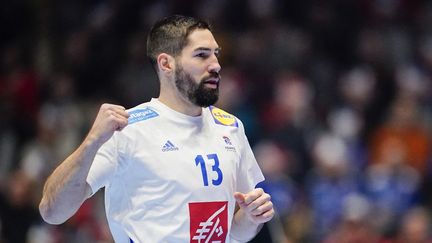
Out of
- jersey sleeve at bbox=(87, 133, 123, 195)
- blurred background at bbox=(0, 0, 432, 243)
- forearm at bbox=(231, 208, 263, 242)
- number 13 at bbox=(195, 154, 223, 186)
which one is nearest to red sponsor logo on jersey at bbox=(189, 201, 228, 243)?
number 13 at bbox=(195, 154, 223, 186)

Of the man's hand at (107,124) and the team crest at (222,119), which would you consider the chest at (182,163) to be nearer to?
the team crest at (222,119)

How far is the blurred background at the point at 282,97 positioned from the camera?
12312 mm

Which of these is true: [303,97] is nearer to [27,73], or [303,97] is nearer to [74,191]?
[27,73]

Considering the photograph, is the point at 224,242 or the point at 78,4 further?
the point at 78,4

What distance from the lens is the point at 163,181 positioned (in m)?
5.98

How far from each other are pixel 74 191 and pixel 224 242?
0.99 metres

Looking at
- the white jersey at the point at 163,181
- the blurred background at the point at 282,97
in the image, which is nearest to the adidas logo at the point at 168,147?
the white jersey at the point at 163,181

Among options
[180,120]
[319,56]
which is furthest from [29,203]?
[180,120]

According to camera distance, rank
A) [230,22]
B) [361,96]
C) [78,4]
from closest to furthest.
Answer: [361,96]
[230,22]
[78,4]

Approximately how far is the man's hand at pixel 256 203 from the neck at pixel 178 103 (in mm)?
649

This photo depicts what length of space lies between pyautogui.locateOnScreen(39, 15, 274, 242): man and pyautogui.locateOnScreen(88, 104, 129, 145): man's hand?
0.16ft

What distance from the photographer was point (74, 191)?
5.75 meters

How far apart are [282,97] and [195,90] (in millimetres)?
8206

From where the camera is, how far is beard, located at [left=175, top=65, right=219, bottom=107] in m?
6.12
